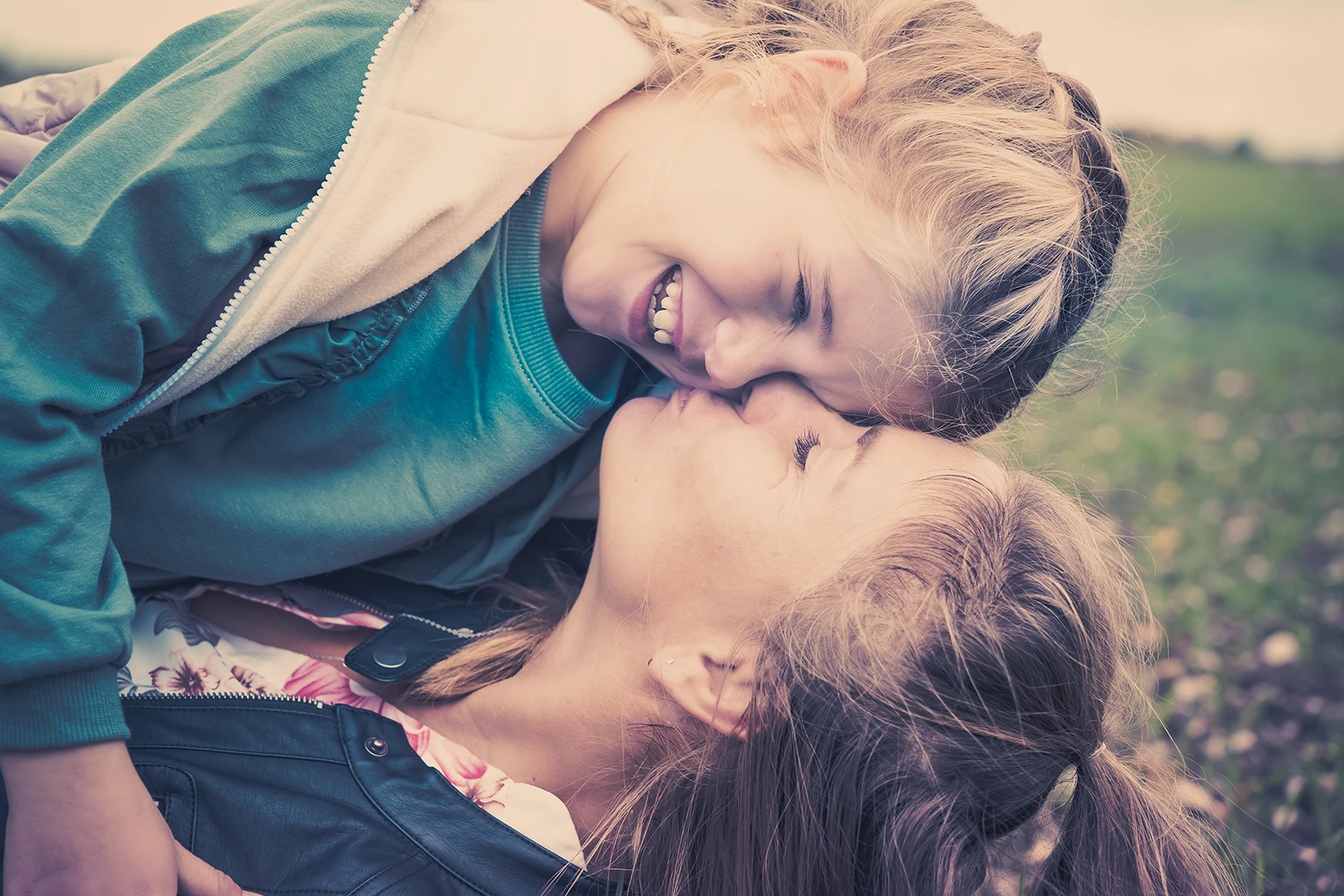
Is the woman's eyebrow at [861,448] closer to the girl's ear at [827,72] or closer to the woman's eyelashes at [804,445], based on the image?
the woman's eyelashes at [804,445]

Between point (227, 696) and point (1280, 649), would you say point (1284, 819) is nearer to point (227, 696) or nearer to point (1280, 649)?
point (1280, 649)

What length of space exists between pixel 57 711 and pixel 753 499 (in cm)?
112

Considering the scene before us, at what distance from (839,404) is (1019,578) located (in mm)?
449

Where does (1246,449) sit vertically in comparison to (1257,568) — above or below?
below

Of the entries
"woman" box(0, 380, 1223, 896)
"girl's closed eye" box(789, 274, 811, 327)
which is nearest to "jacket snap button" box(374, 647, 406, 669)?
"woman" box(0, 380, 1223, 896)

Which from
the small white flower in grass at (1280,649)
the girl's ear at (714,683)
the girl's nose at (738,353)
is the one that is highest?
the girl's nose at (738,353)

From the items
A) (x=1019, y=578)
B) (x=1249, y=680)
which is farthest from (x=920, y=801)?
(x=1249, y=680)

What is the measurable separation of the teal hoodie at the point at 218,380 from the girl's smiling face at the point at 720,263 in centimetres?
18

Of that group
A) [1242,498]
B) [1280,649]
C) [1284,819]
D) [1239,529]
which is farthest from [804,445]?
[1242,498]

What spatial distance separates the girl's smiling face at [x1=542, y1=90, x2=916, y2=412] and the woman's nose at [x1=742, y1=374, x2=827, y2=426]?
0.02m

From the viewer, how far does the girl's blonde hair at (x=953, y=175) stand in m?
1.76

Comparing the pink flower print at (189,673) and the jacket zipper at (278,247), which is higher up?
the jacket zipper at (278,247)

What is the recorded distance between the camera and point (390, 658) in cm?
192

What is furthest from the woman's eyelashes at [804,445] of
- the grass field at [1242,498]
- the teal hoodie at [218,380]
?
the grass field at [1242,498]
